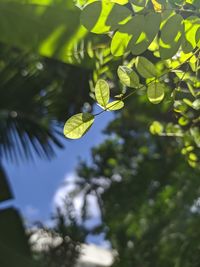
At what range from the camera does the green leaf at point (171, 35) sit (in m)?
1.00

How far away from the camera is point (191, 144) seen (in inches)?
70.4

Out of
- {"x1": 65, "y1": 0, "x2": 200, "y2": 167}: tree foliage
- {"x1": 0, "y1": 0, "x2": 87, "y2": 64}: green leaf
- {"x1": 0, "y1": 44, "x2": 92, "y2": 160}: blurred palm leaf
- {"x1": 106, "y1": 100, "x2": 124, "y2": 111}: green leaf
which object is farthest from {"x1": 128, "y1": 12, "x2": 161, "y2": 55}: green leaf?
{"x1": 0, "y1": 44, "x2": 92, "y2": 160}: blurred palm leaf

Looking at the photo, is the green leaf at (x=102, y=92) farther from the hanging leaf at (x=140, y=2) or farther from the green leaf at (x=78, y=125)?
the hanging leaf at (x=140, y=2)

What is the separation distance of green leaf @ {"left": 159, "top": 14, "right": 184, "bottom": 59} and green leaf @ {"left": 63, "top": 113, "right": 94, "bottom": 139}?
0.19m

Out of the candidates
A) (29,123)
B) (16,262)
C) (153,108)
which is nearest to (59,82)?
(29,123)

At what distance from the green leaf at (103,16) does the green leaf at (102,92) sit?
102 millimetres

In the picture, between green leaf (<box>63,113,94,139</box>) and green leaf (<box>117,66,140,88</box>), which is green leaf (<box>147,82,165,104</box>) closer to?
green leaf (<box>117,66,140,88</box>)

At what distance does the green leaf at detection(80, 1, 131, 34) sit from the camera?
0.98m

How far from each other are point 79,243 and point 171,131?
8.74 ft

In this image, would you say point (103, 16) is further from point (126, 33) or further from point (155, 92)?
point (155, 92)

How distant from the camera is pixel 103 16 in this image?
3.26ft

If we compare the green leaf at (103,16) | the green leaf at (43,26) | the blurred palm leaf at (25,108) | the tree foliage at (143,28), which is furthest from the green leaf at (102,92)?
the blurred palm leaf at (25,108)

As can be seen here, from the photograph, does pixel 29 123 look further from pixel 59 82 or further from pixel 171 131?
pixel 171 131

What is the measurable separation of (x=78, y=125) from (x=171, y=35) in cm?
24
